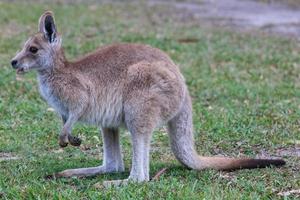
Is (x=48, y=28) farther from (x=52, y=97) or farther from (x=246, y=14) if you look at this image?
(x=246, y=14)

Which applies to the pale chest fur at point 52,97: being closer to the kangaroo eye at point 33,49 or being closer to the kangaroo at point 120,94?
the kangaroo at point 120,94

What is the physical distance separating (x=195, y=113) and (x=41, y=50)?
2745 millimetres

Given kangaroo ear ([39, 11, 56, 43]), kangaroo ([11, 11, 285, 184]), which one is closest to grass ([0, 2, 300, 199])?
kangaroo ([11, 11, 285, 184])

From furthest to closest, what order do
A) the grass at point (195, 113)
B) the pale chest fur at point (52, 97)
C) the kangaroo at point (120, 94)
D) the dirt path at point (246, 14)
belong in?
the dirt path at point (246, 14), the pale chest fur at point (52, 97), the kangaroo at point (120, 94), the grass at point (195, 113)

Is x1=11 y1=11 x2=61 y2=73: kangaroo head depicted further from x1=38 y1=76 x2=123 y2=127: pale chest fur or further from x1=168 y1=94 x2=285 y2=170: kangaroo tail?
x1=168 y1=94 x2=285 y2=170: kangaroo tail

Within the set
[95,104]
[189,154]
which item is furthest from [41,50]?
[189,154]

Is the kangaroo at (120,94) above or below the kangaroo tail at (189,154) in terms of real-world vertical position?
above

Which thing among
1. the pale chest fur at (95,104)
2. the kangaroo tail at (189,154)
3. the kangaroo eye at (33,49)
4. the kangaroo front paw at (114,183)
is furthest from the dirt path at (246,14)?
the kangaroo front paw at (114,183)

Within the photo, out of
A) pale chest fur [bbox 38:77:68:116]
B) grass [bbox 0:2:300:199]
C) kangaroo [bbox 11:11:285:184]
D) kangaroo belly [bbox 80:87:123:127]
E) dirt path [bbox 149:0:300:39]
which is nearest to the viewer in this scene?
grass [bbox 0:2:300:199]

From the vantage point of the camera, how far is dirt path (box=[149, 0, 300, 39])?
47.0 ft

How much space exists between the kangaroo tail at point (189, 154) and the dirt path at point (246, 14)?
7723mm

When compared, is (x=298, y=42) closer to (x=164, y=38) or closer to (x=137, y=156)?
(x=164, y=38)

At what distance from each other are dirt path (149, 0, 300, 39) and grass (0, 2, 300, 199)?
77 centimetres

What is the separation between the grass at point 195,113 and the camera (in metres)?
5.29
